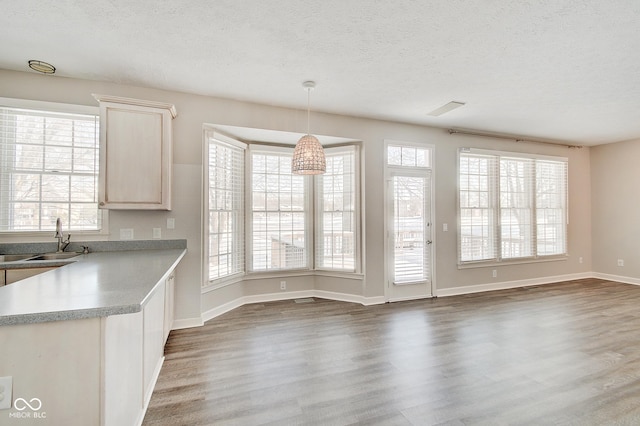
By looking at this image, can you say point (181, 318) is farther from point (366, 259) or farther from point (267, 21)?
point (267, 21)

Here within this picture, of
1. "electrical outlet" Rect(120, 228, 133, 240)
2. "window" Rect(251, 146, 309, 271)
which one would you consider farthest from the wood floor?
"electrical outlet" Rect(120, 228, 133, 240)

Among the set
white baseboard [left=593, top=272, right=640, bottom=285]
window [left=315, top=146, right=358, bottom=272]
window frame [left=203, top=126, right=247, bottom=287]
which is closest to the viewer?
window frame [left=203, top=126, right=247, bottom=287]

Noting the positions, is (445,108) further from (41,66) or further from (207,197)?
(41,66)

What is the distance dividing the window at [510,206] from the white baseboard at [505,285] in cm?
45

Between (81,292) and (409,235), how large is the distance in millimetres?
4043

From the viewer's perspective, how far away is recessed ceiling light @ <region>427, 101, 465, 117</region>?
11.9ft

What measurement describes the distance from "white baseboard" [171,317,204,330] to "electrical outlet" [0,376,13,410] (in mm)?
2280

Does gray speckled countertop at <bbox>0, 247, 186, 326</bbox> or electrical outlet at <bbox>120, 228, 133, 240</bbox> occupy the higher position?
electrical outlet at <bbox>120, 228, 133, 240</bbox>

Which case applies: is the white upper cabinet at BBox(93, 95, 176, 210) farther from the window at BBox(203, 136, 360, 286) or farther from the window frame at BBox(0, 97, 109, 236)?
the window at BBox(203, 136, 360, 286)

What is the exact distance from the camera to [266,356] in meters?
2.62

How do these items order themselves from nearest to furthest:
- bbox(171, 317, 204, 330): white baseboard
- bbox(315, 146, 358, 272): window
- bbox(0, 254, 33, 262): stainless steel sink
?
1. bbox(0, 254, 33, 262): stainless steel sink
2. bbox(171, 317, 204, 330): white baseboard
3. bbox(315, 146, 358, 272): window

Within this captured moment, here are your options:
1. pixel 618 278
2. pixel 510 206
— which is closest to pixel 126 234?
pixel 510 206

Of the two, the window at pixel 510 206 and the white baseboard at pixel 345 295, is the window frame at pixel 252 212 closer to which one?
the white baseboard at pixel 345 295

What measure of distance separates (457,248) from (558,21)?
3392 mm
